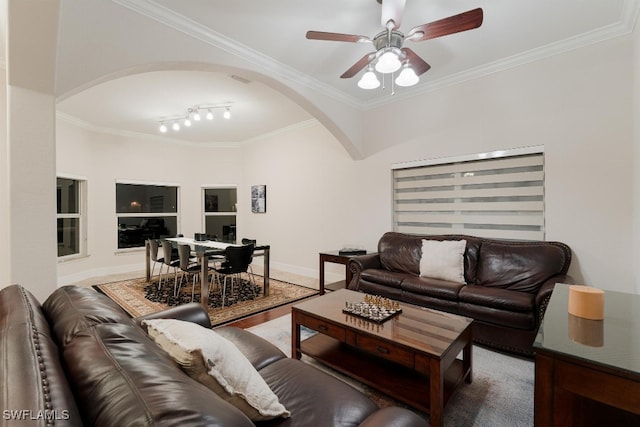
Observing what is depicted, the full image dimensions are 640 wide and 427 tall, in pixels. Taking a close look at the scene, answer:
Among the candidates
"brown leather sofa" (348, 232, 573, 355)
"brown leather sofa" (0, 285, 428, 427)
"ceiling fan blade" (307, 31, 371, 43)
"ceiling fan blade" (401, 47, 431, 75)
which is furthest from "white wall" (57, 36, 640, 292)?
"brown leather sofa" (0, 285, 428, 427)

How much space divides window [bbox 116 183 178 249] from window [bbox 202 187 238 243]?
2.35 ft

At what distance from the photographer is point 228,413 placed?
660mm

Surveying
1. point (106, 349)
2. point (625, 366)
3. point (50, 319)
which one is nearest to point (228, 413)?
point (106, 349)

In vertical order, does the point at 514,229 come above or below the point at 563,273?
above

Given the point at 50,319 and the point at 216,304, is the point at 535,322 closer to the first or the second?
the point at 50,319

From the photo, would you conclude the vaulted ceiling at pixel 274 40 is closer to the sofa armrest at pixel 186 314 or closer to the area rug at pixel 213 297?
the sofa armrest at pixel 186 314

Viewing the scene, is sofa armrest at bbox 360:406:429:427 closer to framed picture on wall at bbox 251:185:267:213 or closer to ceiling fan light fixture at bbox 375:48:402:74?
ceiling fan light fixture at bbox 375:48:402:74

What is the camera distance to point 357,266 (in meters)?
3.65

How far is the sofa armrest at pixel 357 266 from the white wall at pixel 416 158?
0.76 meters

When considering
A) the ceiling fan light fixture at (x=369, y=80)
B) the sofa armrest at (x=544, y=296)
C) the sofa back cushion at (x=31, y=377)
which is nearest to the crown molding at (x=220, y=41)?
the ceiling fan light fixture at (x=369, y=80)

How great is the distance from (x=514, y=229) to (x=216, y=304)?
379 cm

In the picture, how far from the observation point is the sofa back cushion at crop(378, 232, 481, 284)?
3273mm

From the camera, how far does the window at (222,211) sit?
7.03 m

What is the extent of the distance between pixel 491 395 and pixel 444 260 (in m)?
1.51
